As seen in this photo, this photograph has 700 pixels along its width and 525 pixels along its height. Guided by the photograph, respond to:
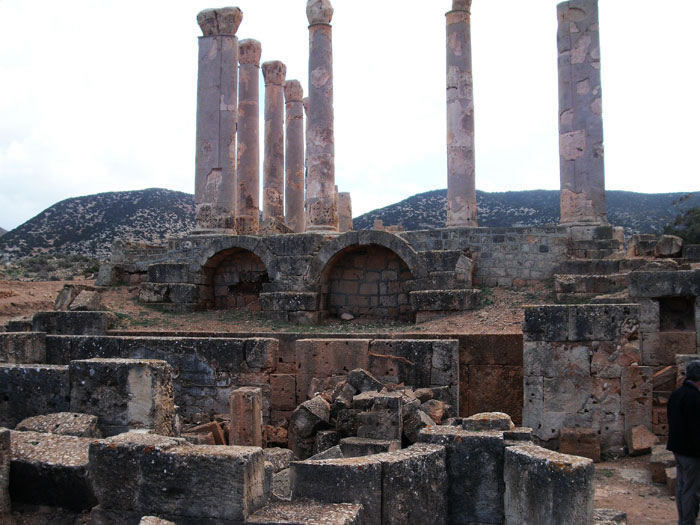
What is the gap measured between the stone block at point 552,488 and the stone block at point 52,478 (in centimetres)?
332

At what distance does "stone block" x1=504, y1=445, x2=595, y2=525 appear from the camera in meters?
4.41

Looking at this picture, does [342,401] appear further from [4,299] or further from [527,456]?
[4,299]

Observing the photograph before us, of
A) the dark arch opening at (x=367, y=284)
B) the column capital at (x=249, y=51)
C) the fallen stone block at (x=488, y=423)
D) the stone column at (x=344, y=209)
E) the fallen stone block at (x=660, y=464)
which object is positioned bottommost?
the fallen stone block at (x=660, y=464)

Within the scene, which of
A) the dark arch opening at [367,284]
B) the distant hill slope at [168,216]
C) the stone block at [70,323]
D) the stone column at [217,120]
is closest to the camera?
the stone block at [70,323]

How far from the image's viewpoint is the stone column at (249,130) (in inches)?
751

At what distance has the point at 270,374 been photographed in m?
8.32

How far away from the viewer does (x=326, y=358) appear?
26.5 ft

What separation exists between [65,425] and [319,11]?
1340 cm

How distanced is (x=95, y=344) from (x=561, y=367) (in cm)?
645

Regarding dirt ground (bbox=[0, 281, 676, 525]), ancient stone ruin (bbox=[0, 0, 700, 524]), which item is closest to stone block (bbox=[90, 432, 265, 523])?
ancient stone ruin (bbox=[0, 0, 700, 524])

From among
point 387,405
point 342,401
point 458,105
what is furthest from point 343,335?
point 458,105

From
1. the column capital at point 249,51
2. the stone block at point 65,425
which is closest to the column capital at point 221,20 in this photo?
the column capital at point 249,51

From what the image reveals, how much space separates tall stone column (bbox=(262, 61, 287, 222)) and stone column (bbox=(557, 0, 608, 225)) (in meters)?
10.6

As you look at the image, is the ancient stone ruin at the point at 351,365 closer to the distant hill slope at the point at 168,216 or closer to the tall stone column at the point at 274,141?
the tall stone column at the point at 274,141
